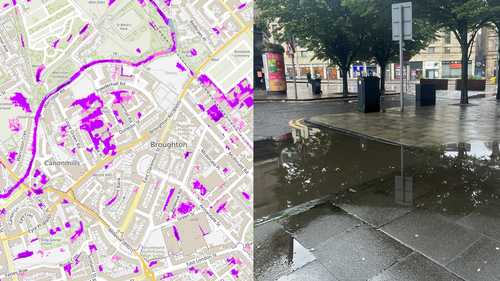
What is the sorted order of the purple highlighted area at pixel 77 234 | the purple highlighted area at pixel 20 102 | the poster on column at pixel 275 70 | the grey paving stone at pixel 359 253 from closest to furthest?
the purple highlighted area at pixel 20 102 < the purple highlighted area at pixel 77 234 < the grey paving stone at pixel 359 253 < the poster on column at pixel 275 70

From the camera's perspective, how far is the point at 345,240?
Result: 3.25 m

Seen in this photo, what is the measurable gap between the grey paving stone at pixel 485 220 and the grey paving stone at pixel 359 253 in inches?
38.1

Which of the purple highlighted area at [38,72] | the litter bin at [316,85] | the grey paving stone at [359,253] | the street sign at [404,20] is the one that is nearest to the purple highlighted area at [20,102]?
the purple highlighted area at [38,72]

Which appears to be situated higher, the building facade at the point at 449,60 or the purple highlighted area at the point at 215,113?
the building facade at the point at 449,60

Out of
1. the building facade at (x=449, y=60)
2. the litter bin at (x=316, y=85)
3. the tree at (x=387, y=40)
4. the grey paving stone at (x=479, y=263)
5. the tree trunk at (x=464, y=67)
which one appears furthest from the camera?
the building facade at (x=449, y=60)

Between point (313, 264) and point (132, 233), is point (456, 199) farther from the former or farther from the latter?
point (132, 233)

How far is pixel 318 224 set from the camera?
363 centimetres

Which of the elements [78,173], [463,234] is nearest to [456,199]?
[463,234]

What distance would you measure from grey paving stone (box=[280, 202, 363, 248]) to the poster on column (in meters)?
22.0

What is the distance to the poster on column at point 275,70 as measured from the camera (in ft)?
A: 82.6

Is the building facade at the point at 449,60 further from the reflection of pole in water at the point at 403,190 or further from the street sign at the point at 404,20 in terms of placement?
the reflection of pole in water at the point at 403,190

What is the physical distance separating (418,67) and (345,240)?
5274 cm

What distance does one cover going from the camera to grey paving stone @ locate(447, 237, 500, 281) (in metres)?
2.63

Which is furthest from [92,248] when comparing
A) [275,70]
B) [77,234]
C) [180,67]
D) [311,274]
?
[275,70]
